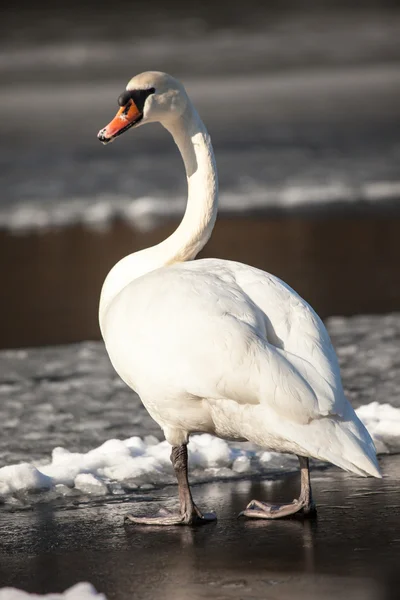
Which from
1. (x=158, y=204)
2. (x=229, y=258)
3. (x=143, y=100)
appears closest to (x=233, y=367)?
(x=143, y=100)

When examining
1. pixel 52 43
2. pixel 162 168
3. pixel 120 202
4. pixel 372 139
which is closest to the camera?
pixel 120 202

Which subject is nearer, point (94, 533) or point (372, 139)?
point (94, 533)

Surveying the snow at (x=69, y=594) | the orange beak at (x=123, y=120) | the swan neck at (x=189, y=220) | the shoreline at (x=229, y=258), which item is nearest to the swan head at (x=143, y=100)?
the orange beak at (x=123, y=120)

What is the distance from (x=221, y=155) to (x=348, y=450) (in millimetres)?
17842

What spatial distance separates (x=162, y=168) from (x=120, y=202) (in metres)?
3.12

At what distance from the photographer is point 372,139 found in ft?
75.8

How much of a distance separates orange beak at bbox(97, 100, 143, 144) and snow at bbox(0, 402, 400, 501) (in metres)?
1.46

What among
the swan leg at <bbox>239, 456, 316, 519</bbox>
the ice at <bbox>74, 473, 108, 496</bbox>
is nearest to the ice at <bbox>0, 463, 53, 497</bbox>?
the ice at <bbox>74, 473, 108, 496</bbox>

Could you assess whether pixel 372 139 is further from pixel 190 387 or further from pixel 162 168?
pixel 190 387

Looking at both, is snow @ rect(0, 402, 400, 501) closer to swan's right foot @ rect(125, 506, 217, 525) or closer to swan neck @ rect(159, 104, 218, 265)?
swan's right foot @ rect(125, 506, 217, 525)

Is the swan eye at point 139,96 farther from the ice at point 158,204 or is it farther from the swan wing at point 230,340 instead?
the ice at point 158,204

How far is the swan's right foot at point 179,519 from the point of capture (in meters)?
4.67

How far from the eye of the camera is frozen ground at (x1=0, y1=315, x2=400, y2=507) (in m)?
5.37

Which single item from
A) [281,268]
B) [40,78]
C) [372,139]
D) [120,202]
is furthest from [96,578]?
[40,78]
